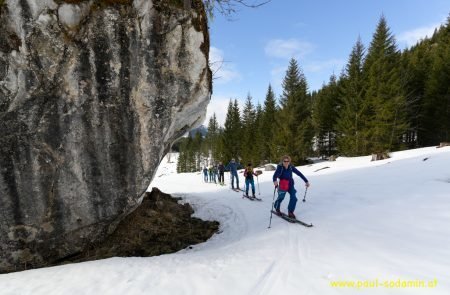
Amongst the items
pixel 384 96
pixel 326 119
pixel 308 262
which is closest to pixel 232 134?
pixel 326 119

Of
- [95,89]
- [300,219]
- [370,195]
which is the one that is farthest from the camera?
[370,195]

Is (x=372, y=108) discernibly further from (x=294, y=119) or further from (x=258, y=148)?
(x=258, y=148)

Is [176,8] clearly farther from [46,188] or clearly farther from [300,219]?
[300,219]

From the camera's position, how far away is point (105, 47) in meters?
8.18

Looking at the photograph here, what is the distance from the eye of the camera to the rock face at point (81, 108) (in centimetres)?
755

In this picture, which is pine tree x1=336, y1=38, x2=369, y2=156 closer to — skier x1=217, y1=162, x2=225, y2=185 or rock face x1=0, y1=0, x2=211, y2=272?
skier x1=217, y1=162, x2=225, y2=185

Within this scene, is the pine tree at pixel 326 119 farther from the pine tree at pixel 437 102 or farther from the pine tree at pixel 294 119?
the pine tree at pixel 437 102

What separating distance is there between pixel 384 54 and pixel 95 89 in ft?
117

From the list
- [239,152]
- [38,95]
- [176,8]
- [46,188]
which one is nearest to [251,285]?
[46,188]

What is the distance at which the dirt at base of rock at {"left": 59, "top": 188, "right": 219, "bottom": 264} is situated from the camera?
8.98 m

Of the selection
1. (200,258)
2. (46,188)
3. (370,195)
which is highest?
(46,188)

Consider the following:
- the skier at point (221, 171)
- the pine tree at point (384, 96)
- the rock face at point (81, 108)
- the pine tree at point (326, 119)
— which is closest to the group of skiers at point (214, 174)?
the skier at point (221, 171)

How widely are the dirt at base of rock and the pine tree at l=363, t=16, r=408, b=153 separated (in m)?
27.0

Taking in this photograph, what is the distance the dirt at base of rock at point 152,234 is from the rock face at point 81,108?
54cm
